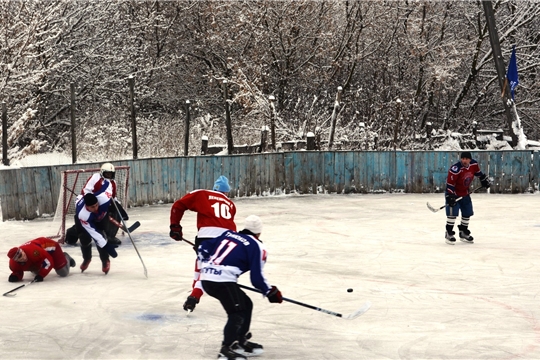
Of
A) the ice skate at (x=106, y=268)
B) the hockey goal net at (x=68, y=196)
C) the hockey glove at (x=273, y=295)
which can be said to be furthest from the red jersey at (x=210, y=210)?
the hockey goal net at (x=68, y=196)

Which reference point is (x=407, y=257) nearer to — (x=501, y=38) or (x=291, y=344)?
(x=291, y=344)

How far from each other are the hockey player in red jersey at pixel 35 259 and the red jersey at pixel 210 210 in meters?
3.07

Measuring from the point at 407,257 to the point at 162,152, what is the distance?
1199 cm

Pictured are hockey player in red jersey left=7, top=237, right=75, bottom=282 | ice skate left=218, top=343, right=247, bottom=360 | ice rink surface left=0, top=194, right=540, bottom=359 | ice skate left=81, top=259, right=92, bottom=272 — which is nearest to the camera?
ice skate left=218, top=343, right=247, bottom=360

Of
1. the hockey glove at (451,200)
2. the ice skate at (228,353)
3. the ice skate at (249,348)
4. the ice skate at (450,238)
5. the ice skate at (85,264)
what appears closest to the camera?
the ice skate at (228,353)

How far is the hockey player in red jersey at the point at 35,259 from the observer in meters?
9.99

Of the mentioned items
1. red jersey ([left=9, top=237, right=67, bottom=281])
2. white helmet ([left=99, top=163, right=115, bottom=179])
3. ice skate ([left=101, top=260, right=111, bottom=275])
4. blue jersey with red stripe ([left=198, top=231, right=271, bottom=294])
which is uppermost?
white helmet ([left=99, top=163, right=115, bottom=179])

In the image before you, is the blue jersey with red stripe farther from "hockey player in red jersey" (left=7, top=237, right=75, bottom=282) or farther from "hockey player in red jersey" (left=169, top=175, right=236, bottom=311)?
"hockey player in red jersey" (left=7, top=237, right=75, bottom=282)

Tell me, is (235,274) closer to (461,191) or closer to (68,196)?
(461,191)

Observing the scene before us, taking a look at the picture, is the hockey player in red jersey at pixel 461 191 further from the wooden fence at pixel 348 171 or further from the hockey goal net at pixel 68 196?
the wooden fence at pixel 348 171

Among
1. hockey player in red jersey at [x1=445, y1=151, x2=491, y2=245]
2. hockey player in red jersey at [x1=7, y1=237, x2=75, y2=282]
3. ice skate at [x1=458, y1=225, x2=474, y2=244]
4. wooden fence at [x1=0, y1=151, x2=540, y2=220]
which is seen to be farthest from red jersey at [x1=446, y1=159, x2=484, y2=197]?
wooden fence at [x1=0, y1=151, x2=540, y2=220]

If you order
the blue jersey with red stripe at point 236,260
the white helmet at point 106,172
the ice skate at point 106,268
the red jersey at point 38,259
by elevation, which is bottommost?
the ice skate at point 106,268

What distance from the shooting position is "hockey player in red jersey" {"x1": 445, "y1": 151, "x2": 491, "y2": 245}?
42.8 feet

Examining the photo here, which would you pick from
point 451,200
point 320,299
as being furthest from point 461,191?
point 320,299
